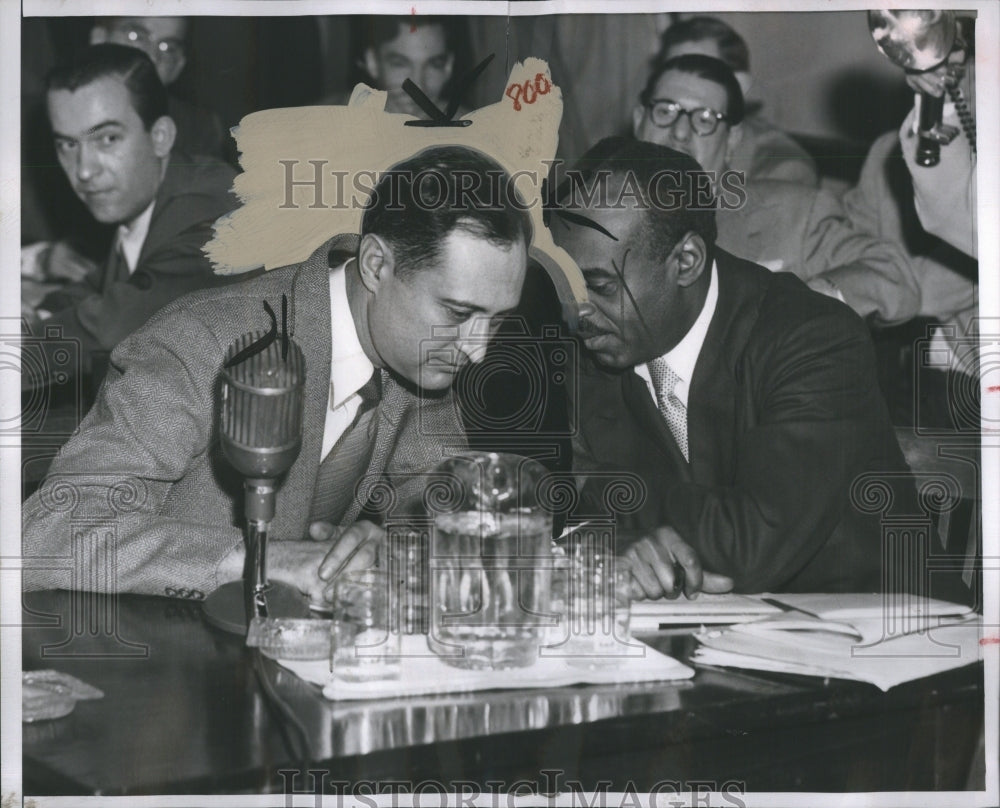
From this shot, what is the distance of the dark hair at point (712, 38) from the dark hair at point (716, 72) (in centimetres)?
1

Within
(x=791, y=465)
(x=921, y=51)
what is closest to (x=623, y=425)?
(x=791, y=465)

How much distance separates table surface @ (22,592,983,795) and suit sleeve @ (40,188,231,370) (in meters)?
0.47

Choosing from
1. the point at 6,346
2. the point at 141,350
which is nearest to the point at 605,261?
the point at 141,350

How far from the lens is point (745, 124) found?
2143 mm

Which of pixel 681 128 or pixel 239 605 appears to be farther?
pixel 681 128

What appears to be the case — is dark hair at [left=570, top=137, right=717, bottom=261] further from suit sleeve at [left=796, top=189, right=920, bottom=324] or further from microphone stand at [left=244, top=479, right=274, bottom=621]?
microphone stand at [left=244, top=479, right=274, bottom=621]

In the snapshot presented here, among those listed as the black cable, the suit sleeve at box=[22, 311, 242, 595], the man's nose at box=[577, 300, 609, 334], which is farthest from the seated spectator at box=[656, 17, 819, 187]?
the black cable

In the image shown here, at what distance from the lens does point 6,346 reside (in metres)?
2.14

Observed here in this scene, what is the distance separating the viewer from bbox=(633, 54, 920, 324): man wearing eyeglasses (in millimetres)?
2141

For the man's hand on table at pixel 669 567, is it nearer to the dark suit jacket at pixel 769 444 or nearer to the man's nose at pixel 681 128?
the dark suit jacket at pixel 769 444

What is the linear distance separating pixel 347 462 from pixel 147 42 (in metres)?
0.84

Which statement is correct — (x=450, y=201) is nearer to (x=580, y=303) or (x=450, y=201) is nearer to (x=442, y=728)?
(x=580, y=303)

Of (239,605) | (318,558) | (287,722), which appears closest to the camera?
(287,722)

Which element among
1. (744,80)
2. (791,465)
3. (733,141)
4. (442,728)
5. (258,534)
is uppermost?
(744,80)
